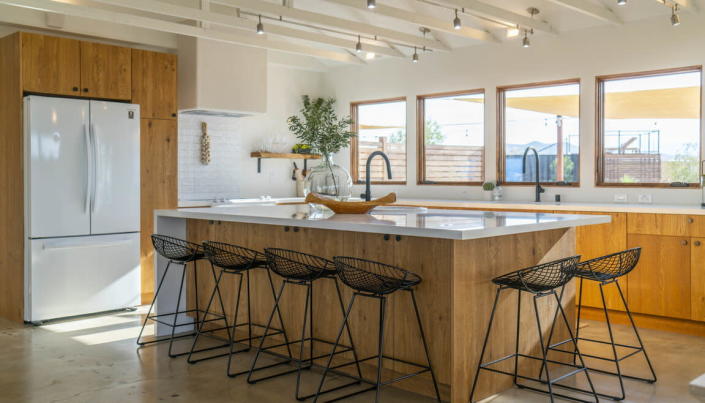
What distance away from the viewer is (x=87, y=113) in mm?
5684

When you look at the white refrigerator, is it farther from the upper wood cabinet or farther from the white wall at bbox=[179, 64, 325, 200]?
the white wall at bbox=[179, 64, 325, 200]

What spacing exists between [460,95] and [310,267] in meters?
4.39

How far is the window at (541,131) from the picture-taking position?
654 centimetres

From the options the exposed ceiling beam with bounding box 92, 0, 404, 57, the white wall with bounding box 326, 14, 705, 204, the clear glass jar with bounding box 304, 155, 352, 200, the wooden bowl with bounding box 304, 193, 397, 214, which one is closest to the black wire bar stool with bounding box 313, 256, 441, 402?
the wooden bowl with bounding box 304, 193, 397, 214

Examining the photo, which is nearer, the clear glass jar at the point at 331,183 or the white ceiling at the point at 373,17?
the clear glass jar at the point at 331,183


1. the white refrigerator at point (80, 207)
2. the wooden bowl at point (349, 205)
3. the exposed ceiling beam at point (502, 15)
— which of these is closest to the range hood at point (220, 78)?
the white refrigerator at point (80, 207)

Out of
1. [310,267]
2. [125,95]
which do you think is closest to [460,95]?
[125,95]

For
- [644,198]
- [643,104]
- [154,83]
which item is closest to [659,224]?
[644,198]

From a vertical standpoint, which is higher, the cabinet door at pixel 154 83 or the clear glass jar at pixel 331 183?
the cabinet door at pixel 154 83

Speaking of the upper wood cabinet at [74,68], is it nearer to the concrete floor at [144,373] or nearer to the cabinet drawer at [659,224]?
the concrete floor at [144,373]

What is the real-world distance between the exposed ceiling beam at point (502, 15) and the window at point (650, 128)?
0.75 meters

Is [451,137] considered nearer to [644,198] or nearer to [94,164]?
[644,198]

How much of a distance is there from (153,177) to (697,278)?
480 centimetres

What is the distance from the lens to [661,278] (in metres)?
5.22
